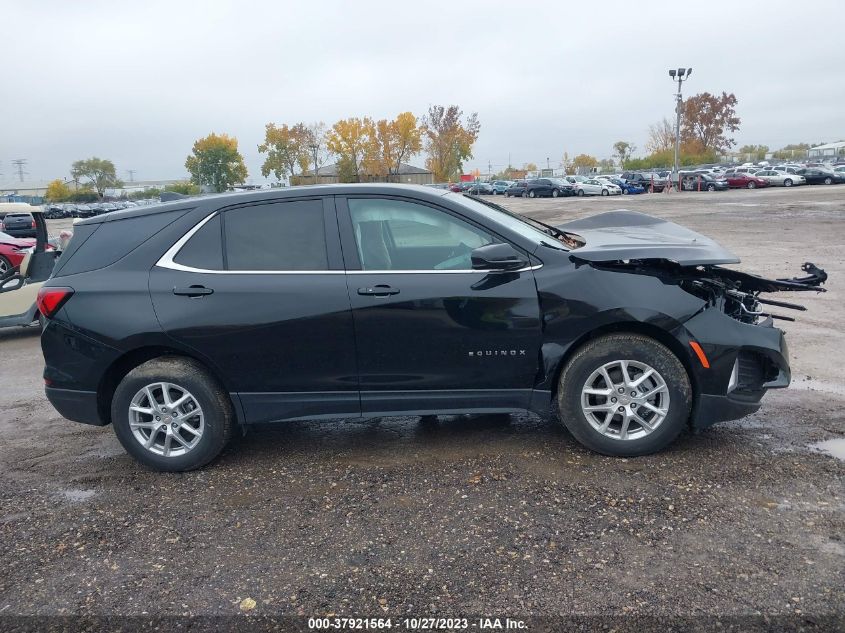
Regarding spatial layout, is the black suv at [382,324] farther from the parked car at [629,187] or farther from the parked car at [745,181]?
the parked car at [629,187]

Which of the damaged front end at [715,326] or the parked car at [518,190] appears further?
the parked car at [518,190]

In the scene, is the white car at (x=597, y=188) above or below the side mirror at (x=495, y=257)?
below

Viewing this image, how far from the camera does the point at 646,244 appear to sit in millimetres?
4609

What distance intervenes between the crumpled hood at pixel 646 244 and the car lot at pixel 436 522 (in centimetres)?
126

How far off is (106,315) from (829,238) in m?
16.8

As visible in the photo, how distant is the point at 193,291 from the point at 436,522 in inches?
83.6

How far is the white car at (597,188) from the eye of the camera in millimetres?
56281

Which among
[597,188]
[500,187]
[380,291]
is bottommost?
[597,188]

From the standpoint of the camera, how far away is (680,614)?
296 cm

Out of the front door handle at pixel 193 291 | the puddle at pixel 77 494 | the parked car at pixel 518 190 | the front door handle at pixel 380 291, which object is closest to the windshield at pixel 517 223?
the front door handle at pixel 380 291

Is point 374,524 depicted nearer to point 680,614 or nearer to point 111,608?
point 111,608

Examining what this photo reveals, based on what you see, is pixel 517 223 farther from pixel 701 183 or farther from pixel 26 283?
pixel 701 183

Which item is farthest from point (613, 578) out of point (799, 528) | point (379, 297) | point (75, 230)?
point (75, 230)

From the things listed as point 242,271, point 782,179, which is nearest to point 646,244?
point 242,271
